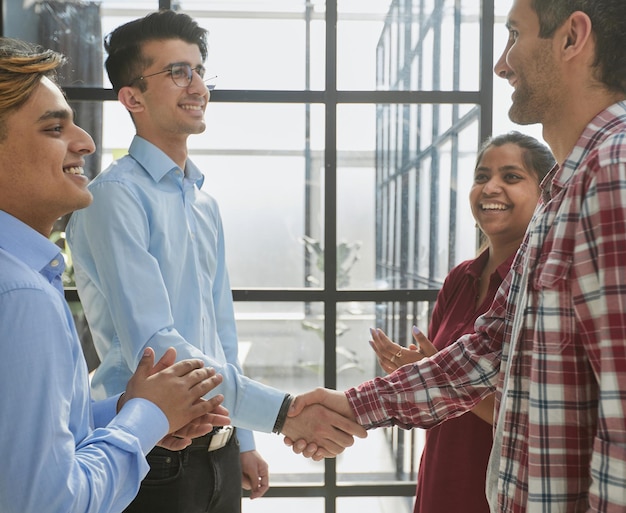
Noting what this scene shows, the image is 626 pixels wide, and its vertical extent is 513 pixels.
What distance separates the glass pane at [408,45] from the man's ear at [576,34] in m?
1.53

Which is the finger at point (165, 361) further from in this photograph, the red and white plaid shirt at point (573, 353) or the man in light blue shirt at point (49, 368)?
the red and white plaid shirt at point (573, 353)

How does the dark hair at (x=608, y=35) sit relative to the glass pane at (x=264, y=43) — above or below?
below

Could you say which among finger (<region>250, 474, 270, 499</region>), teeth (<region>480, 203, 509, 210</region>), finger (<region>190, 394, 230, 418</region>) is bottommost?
finger (<region>250, 474, 270, 499</region>)

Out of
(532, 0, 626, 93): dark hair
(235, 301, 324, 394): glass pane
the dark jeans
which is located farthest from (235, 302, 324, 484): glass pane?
(532, 0, 626, 93): dark hair

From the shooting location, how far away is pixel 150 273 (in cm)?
179

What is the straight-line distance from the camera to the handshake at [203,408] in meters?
1.34

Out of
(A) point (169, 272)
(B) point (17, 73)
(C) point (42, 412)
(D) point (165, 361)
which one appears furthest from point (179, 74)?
(C) point (42, 412)

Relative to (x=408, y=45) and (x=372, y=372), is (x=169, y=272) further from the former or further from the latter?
(x=408, y=45)

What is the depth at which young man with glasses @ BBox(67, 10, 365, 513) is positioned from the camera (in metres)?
1.80

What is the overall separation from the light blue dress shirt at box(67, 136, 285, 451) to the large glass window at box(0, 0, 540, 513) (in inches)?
28.2

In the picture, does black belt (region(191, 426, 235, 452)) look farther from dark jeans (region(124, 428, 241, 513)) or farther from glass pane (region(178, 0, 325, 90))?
glass pane (region(178, 0, 325, 90))

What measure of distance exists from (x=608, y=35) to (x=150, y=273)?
123 cm

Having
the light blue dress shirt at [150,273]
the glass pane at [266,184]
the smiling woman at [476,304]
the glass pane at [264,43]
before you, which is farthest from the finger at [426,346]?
the glass pane at [264,43]

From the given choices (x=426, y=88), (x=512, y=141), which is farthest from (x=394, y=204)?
(x=512, y=141)
